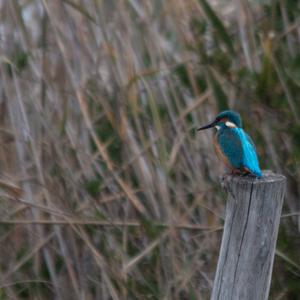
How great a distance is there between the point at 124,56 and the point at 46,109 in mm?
446

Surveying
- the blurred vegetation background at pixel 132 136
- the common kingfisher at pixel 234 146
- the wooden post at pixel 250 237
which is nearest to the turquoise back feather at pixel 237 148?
the common kingfisher at pixel 234 146

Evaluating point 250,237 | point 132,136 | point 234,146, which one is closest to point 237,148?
point 234,146

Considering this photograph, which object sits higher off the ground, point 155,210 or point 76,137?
point 76,137

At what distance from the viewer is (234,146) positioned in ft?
8.54

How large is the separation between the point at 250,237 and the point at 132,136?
5.86ft

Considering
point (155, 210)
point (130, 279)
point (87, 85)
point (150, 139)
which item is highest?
point (87, 85)

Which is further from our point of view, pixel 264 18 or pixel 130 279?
pixel 264 18

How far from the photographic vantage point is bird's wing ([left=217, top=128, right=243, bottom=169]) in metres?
2.52

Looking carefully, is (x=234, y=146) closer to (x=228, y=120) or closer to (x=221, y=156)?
(x=221, y=156)

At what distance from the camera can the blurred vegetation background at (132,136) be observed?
3689mm

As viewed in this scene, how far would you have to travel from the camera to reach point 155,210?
376 centimetres

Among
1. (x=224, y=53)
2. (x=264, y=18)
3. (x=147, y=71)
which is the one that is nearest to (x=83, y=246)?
(x=147, y=71)

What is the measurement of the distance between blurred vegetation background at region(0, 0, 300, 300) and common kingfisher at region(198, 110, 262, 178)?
33.2 inches

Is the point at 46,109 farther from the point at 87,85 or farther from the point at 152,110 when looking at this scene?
the point at 152,110
